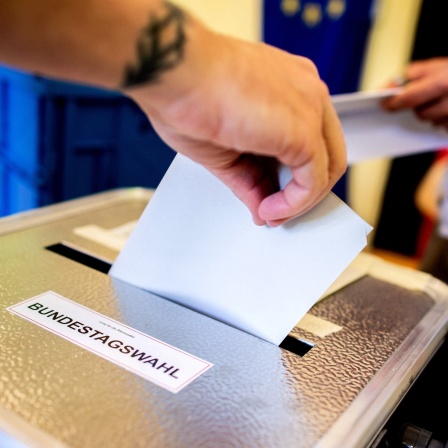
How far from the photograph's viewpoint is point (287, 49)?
95.2 inches

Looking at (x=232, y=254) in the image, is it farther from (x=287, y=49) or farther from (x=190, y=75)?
(x=287, y=49)

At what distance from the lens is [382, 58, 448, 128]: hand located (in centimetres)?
116

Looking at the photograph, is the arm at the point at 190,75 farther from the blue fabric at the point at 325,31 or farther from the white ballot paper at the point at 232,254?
the blue fabric at the point at 325,31

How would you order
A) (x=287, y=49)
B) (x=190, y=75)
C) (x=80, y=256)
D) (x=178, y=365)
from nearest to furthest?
(x=190, y=75) → (x=178, y=365) → (x=80, y=256) → (x=287, y=49)

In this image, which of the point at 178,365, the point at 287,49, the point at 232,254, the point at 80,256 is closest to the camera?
the point at 178,365

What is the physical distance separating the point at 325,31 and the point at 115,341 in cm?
215

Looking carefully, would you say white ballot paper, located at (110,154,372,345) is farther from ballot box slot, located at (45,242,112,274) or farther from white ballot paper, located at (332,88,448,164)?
white ballot paper, located at (332,88,448,164)

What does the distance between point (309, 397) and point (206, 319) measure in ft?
0.58

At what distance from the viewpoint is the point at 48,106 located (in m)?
1.54

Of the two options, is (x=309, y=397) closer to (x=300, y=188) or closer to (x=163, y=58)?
(x=300, y=188)

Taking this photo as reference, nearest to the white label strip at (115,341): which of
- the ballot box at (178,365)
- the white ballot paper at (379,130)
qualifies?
the ballot box at (178,365)

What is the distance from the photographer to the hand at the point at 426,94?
3.80ft

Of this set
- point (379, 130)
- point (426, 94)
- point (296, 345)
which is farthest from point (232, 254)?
point (426, 94)

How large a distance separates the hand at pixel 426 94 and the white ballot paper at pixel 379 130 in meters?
0.02
